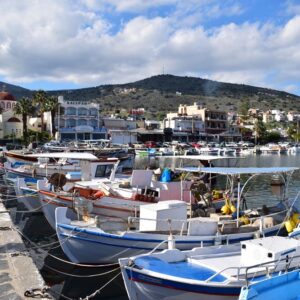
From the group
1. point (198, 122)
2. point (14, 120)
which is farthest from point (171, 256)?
point (198, 122)

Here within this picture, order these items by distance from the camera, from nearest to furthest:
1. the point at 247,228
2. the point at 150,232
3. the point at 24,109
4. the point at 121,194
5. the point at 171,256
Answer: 1. the point at 171,256
2. the point at 150,232
3. the point at 247,228
4. the point at 121,194
5. the point at 24,109

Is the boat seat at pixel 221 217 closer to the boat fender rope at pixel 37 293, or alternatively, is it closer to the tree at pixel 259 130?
the boat fender rope at pixel 37 293

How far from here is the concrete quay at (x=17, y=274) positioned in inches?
356

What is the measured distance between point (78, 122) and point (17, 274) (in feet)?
299

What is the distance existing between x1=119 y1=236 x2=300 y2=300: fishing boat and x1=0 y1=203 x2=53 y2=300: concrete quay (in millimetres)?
2034

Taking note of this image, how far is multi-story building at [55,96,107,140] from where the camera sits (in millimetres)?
96375

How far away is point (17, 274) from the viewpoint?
33.7 ft

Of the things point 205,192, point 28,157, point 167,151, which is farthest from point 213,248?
point 167,151

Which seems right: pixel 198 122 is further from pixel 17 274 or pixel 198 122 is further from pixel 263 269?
pixel 17 274

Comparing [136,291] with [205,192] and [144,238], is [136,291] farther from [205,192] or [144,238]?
[205,192]

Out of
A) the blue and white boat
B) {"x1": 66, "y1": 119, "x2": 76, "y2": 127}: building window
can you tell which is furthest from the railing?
{"x1": 66, "y1": 119, "x2": 76, "y2": 127}: building window

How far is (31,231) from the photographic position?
20.7 m

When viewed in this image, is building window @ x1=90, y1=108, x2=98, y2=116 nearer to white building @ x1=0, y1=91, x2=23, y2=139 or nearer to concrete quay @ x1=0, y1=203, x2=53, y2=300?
white building @ x1=0, y1=91, x2=23, y2=139

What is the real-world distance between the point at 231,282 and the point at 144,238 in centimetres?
407
